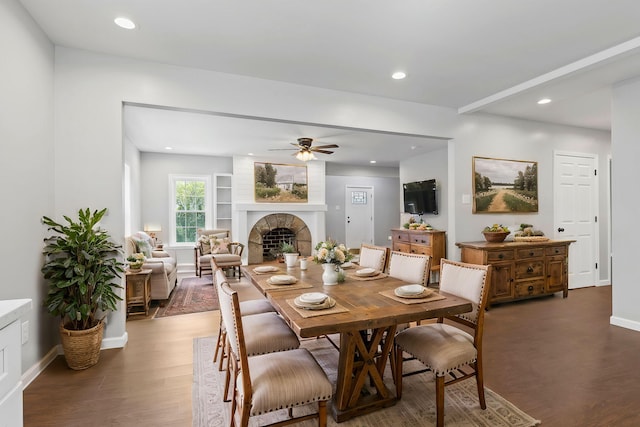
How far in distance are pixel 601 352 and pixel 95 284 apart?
433 centimetres

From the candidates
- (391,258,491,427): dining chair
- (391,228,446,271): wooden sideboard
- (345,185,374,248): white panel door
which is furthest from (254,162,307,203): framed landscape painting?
(391,258,491,427): dining chair

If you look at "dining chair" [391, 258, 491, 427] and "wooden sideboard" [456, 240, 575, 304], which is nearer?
"dining chair" [391, 258, 491, 427]

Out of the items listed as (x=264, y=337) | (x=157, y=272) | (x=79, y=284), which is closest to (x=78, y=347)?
(x=79, y=284)

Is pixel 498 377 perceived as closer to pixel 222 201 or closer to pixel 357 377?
pixel 357 377

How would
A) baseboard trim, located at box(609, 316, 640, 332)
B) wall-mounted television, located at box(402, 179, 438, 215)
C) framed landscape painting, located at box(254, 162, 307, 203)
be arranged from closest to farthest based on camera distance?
baseboard trim, located at box(609, 316, 640, 332)
wall-mounted television, located at box(402, 179, 438, 215)
framed landscape painting, located at box(254, 162, 307, 203)

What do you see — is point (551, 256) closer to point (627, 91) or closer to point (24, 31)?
point (627, 91)

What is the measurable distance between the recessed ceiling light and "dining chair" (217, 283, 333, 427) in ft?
7.00

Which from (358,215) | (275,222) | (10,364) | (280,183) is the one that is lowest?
(10,364)

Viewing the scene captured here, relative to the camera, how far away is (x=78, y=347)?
2488 millimetres

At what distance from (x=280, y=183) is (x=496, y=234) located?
454cm

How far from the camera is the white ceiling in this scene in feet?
7.30

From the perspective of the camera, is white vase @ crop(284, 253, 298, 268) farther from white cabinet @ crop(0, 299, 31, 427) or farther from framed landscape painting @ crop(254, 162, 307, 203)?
framed landscape painting @ crop(254, 162, 307, 203)

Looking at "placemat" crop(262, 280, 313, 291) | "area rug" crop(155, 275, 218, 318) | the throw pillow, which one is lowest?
"area rug" crop(155, 275, 218, 318)

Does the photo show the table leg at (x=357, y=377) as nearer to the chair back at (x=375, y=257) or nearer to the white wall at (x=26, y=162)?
the chair back at (x=375, y=257)
